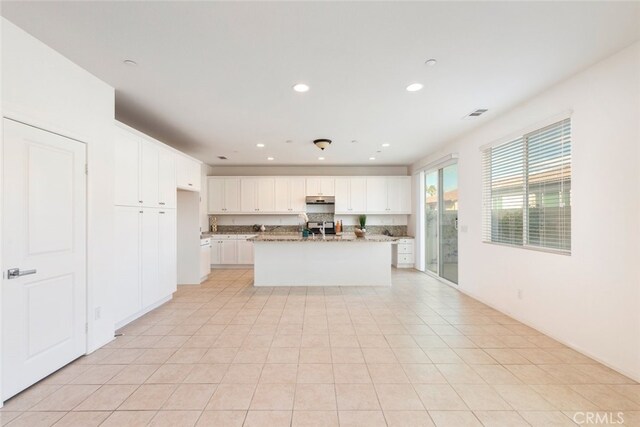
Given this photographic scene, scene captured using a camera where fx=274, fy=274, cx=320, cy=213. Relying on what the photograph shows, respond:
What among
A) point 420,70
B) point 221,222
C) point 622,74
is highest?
point 420,70

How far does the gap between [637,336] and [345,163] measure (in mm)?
5790

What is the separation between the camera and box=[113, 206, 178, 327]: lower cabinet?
3160 mm

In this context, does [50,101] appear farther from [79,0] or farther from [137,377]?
[137,377]

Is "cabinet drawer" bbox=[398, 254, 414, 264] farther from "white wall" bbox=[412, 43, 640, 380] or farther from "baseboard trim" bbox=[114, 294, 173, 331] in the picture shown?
"baseboard trim" bbox=[114, 294, 173, 331]

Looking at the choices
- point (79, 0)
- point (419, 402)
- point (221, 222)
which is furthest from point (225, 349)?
point (221, 222)

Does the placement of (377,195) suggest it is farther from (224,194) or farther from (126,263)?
(126,263)

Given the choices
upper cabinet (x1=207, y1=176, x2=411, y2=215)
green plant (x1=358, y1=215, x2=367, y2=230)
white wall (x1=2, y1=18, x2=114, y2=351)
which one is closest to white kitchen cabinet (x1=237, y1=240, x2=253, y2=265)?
upper cabinet (x1=207, y1=176, x2=411, y2=215)

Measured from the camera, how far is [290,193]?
7266mm

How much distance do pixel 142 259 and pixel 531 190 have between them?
195 inches

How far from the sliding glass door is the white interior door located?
5.45 meters

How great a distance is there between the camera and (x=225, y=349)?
2.74 metres

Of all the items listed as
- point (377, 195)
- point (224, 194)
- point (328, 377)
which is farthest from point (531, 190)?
point (224, 194)

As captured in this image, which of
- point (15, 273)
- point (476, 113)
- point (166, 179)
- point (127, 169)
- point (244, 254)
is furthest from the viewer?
point (244, 254)

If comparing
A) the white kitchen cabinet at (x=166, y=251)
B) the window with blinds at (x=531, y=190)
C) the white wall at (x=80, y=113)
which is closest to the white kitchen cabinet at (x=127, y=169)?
the white wall at (x=80, y=113)
